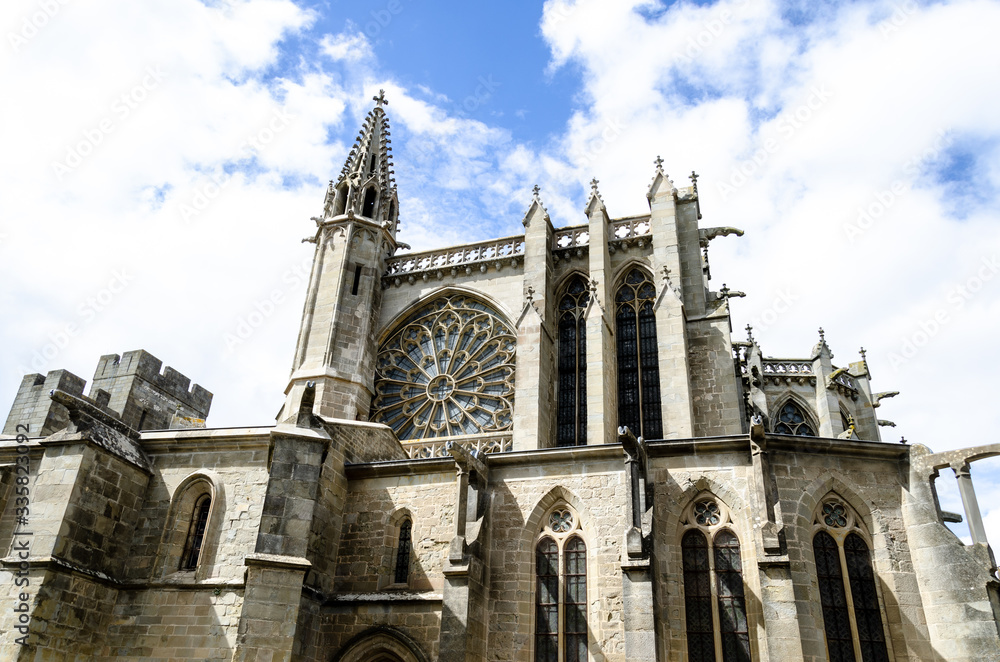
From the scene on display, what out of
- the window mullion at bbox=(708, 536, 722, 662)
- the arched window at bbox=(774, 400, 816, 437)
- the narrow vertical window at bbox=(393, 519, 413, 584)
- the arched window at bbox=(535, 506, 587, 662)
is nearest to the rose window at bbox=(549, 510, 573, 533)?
the arched window at bbox=(535, 506, 587, 662)

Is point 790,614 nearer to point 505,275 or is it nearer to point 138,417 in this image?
point 505,275

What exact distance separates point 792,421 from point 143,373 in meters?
23.3

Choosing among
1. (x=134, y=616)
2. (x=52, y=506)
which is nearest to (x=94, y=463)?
(x=52, y=506)

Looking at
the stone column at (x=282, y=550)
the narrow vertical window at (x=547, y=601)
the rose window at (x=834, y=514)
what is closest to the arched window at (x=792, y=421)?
the rose window at (x=834, y=514)

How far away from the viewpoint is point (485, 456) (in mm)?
14305

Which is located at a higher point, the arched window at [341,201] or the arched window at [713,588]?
the arched window at [341,201]

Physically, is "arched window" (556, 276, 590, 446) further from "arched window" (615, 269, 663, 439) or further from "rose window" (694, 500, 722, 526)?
"rose window" (694, 500, 722, 526)

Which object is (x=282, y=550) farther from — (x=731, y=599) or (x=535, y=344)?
(x=535, y=344)

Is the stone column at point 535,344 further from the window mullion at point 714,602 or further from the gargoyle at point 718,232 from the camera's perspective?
the window mullion at point 714,602

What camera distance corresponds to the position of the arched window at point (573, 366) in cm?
1947

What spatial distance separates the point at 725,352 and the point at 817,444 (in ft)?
19.0

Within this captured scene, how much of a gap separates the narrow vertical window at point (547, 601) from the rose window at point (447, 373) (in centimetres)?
643

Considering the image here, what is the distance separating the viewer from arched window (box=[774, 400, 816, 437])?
2728 centimetres

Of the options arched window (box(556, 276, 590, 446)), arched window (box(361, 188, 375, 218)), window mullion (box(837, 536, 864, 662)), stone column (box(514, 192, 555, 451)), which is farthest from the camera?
arched window (box(361, 188, 375, 218))
